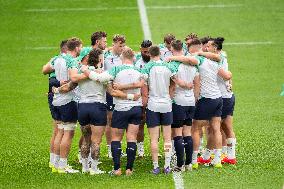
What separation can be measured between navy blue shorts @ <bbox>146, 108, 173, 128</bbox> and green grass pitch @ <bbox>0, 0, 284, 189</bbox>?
1.04m

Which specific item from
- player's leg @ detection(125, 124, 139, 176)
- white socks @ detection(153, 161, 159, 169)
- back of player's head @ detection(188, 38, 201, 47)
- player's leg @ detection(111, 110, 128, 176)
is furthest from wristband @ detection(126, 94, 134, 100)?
back of player's head @ detection(188, 38, 201, 47)

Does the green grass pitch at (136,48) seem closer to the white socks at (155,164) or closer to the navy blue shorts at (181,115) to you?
the white socks at (155,164)

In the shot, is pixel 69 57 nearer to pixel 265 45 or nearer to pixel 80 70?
pixel 80 70

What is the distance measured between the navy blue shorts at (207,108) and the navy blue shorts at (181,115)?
1.16ft

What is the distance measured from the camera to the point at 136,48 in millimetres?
34062

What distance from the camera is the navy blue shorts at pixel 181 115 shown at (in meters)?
21.1

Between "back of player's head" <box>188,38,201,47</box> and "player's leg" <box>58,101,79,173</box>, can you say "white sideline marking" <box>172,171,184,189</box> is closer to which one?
"player's leg" <box>58,101,79,173</box>

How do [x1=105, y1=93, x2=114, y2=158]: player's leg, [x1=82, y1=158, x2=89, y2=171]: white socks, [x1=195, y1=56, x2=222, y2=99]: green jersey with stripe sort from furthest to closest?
[x1=105, y1=93, x2=114, y2=158]: player's leg → [x1=195, y1=56, x2=222, y2=99]: green jersey with stripe → [x1=82, y1=158, x2=89, y2=171]: white socks

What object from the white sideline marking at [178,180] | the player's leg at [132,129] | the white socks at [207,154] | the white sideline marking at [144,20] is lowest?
the white sideline marking at [178,180]

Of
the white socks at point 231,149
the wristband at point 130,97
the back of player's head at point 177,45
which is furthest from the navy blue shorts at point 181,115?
the white socks at point 231,149

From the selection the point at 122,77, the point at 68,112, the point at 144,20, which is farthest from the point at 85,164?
the point at 144,20

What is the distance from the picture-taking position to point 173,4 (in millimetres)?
39094

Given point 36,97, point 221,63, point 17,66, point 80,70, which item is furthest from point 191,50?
point 17,66

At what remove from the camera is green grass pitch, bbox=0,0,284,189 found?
20.9 meters
